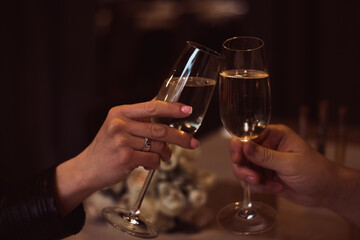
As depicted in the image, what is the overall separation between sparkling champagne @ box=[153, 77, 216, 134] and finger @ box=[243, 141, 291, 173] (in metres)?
0.20

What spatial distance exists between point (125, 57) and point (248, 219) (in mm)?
4256

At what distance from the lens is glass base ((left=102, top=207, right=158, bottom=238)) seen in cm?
99

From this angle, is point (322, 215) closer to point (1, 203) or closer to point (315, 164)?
point (315, 164)

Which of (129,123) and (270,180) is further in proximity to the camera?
(270,180)

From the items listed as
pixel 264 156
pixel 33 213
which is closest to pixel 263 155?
pixel 264 156

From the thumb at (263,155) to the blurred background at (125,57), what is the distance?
0.56 meters

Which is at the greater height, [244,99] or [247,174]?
[244,99]

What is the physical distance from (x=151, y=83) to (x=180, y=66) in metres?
4.73

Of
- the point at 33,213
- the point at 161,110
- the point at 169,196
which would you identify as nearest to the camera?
the point at 161,110

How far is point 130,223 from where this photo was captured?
104cm

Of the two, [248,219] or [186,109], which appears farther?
[248,219]

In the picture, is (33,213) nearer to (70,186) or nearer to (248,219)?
(70,186)

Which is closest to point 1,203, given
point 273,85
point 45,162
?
point 45,162

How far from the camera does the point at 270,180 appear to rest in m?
1.26
